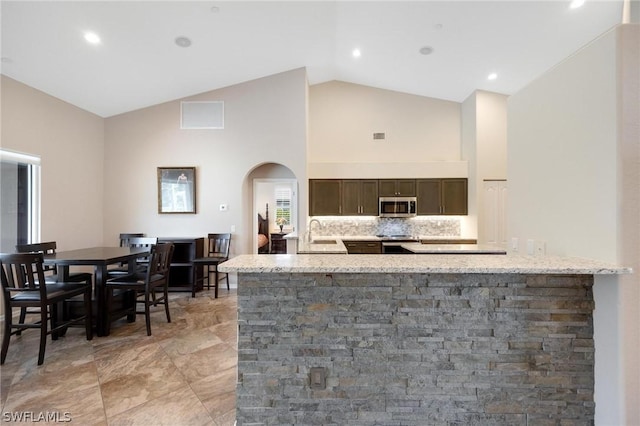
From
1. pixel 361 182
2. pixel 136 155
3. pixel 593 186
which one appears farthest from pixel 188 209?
pixel 593 186

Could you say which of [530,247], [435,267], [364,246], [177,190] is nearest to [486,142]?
[364,246]

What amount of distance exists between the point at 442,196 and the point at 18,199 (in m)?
6.88

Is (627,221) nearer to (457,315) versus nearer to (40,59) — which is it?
(457,315)

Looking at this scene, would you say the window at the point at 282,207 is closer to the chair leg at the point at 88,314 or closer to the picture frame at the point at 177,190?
the picture frame at the point at 177,190

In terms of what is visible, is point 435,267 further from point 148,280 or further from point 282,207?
point 282,207

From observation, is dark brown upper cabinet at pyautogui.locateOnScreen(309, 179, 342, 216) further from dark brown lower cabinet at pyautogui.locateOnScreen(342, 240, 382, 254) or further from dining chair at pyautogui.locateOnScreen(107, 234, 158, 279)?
dining chair at pyautogui.locateOnScreen(107, 234, 158, 279)

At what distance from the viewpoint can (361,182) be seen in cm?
607

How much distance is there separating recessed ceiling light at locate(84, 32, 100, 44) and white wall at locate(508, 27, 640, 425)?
4749mm

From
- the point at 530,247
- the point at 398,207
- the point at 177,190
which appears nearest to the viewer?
the point at 530,247

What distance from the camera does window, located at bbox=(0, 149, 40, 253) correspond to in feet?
12.9

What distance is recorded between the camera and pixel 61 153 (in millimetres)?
4613

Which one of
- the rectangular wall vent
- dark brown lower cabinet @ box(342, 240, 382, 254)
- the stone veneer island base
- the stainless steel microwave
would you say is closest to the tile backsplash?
→ the stainless steel microwave

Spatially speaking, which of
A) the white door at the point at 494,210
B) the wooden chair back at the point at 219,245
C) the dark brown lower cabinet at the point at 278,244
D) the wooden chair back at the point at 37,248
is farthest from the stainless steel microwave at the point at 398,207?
the wooden chair back at the point at 37,248

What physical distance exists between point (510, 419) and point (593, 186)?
1399 millimetres
